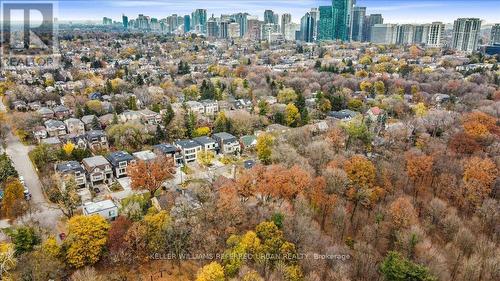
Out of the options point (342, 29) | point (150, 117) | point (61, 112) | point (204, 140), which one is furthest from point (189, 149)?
point (342, 29)

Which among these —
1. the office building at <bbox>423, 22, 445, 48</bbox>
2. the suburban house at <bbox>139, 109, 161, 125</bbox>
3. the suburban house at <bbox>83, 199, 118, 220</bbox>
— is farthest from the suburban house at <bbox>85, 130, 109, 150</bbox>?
the office building at <bbox>423, 22, 445, 48</bbox>

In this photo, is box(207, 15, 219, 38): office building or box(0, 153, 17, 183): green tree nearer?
box(0, 153, 17, 183): green tree

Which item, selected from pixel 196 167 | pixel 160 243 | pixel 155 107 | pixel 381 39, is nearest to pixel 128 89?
pixel 155 107

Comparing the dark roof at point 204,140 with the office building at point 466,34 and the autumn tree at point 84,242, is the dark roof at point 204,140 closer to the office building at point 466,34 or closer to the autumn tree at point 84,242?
the autumn tree at point 84,242

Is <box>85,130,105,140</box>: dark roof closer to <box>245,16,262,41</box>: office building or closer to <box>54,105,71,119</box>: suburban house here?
<box>54,105,71,119</box>: suburban house

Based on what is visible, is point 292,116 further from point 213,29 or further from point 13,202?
point 213,29

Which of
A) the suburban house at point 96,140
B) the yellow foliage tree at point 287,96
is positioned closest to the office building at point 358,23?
the yellow foliage tree at point 287,96
